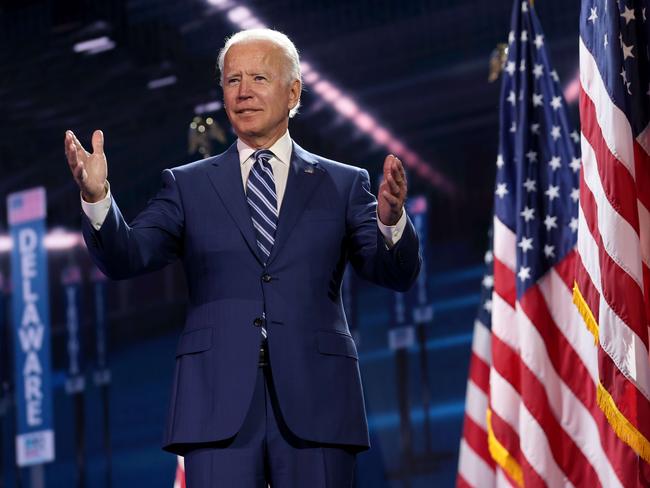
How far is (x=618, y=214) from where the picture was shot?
3066 mm

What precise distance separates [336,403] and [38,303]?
3.84 metres

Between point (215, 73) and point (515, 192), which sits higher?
point (215, 73)

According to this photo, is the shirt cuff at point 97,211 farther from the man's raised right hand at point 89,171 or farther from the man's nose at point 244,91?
the man's nose at point 244,91

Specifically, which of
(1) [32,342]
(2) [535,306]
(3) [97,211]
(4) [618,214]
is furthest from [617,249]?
(1) [32,342]

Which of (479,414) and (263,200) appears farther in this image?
(479,414)

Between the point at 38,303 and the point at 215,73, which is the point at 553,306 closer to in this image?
the point at 215,73

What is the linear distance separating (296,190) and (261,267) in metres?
0.19

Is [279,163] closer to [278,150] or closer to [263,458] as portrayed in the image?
[278,150]

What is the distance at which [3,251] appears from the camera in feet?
18.3

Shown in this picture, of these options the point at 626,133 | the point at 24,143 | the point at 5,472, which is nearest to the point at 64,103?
the point at 24,143

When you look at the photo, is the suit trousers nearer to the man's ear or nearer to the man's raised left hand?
the man's raised left hand

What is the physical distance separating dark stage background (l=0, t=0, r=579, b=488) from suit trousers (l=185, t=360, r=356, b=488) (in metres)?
2.93

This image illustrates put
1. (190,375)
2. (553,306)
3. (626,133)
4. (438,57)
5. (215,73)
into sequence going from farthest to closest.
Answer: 1. (215,73)
2. (438,57)
3. (553,306)
4. (626,133)
5. (190,375)

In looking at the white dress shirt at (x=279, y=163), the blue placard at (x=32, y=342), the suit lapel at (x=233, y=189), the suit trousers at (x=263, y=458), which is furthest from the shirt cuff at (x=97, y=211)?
the blue placard at (x=32, y=342)
